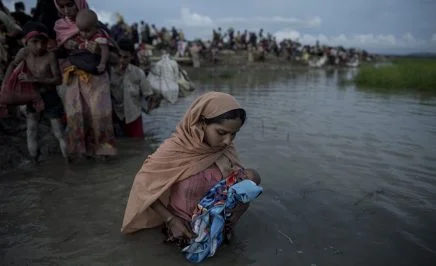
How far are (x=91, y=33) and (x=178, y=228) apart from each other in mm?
2933

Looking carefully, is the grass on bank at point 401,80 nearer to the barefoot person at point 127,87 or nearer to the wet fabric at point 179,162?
the barefoot person at point 127,87

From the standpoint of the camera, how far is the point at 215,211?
2.42 metres

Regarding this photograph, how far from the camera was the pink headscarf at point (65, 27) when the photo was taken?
4480mm

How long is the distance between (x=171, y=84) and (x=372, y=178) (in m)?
3.48

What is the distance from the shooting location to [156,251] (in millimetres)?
2781

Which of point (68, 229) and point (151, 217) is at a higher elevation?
point (151, 217)

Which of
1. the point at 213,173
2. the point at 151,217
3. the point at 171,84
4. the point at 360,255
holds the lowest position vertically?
the point at 360,255

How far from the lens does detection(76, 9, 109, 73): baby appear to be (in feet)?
14.1

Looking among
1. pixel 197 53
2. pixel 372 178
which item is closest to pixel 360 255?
pixel 372 178

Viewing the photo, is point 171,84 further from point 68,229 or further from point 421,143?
point 421,143

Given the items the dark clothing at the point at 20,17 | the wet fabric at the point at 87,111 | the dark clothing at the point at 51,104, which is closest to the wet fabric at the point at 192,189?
the wet fabric at the point at 87,111

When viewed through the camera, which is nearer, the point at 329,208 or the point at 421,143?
the point at 329,208

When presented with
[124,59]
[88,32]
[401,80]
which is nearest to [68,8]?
[88,32]

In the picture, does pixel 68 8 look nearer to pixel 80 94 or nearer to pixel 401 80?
pixel 80 94
